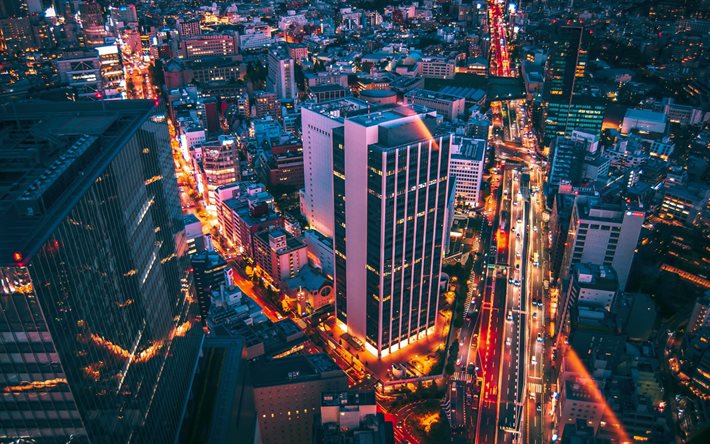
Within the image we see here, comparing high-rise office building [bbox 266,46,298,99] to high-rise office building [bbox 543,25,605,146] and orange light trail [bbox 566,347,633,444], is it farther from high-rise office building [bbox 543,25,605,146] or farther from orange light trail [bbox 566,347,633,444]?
orange light trail [bbox 566,347,633,444]

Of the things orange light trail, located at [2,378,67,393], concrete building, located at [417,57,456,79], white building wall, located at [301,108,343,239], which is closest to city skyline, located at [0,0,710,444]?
orange light trail, located at [2,378,67,393]

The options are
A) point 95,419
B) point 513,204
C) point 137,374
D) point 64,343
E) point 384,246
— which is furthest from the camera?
point 513,204

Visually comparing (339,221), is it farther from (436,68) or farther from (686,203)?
(436,68)

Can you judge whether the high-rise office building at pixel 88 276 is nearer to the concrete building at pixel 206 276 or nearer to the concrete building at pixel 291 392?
the concrete building at pixel 291 392

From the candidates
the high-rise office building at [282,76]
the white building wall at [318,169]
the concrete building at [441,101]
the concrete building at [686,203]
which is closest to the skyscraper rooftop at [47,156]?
the white building wall at [318,169]

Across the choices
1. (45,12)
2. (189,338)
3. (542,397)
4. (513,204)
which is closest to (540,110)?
(513,204)

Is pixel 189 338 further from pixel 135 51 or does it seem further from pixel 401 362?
pixel 135 51
